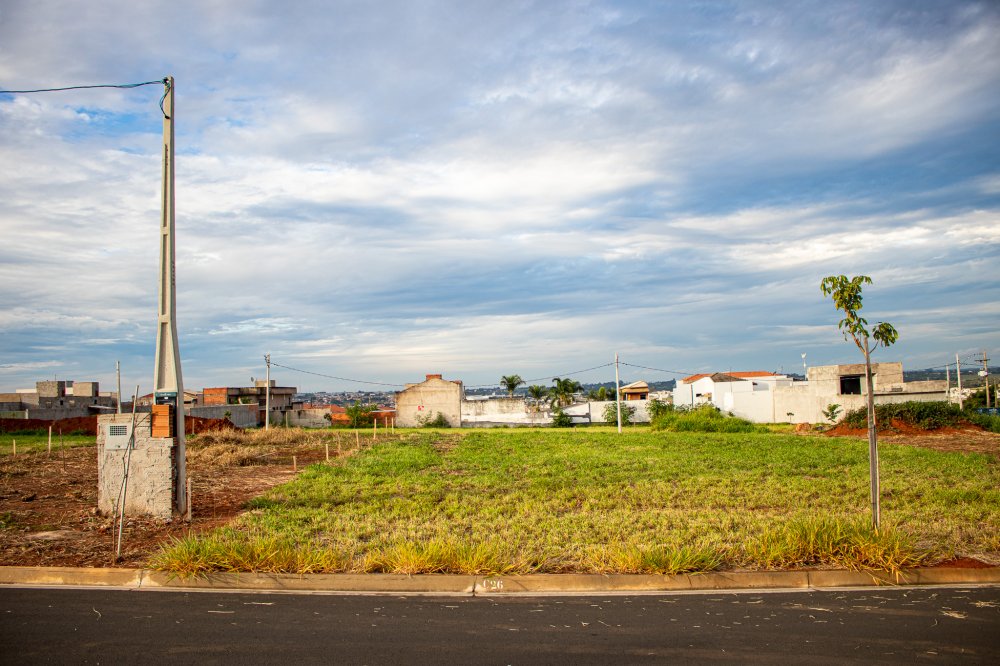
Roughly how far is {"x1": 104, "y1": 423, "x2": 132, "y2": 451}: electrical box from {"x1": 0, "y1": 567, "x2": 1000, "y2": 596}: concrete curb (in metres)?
4.03

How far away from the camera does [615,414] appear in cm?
6022

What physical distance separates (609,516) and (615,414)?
48.9 meters

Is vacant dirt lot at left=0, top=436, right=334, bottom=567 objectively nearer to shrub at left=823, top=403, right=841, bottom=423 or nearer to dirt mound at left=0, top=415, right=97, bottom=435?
dirt mound at left=0, top=415, right=97, bottom=435

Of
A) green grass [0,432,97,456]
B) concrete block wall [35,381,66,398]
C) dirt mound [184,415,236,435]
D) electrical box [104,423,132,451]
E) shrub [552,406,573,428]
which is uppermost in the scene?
concrete block wall [35,381,66,398]

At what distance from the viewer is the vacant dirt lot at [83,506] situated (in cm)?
962

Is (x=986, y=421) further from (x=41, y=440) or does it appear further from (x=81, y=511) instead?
(x=41, y=440)

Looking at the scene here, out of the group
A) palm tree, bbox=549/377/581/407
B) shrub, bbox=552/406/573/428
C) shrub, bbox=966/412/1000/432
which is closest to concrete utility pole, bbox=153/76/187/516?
shrub, bbox=966/412/1000/432

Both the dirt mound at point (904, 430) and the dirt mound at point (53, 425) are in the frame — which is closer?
the dirt mound at point (904, 430)

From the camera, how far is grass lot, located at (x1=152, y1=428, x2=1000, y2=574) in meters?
8.59

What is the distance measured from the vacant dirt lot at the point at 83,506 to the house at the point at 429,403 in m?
36.6

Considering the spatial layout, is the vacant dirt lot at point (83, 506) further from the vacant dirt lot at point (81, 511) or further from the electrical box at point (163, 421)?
the electrical box at point (163, 421)

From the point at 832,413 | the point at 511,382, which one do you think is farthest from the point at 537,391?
the point at 832,413

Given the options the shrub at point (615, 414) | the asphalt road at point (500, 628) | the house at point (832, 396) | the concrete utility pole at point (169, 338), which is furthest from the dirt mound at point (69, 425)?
the asphalt road at point (500, 628)

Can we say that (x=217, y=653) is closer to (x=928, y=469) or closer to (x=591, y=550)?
(x=591, y=550)
